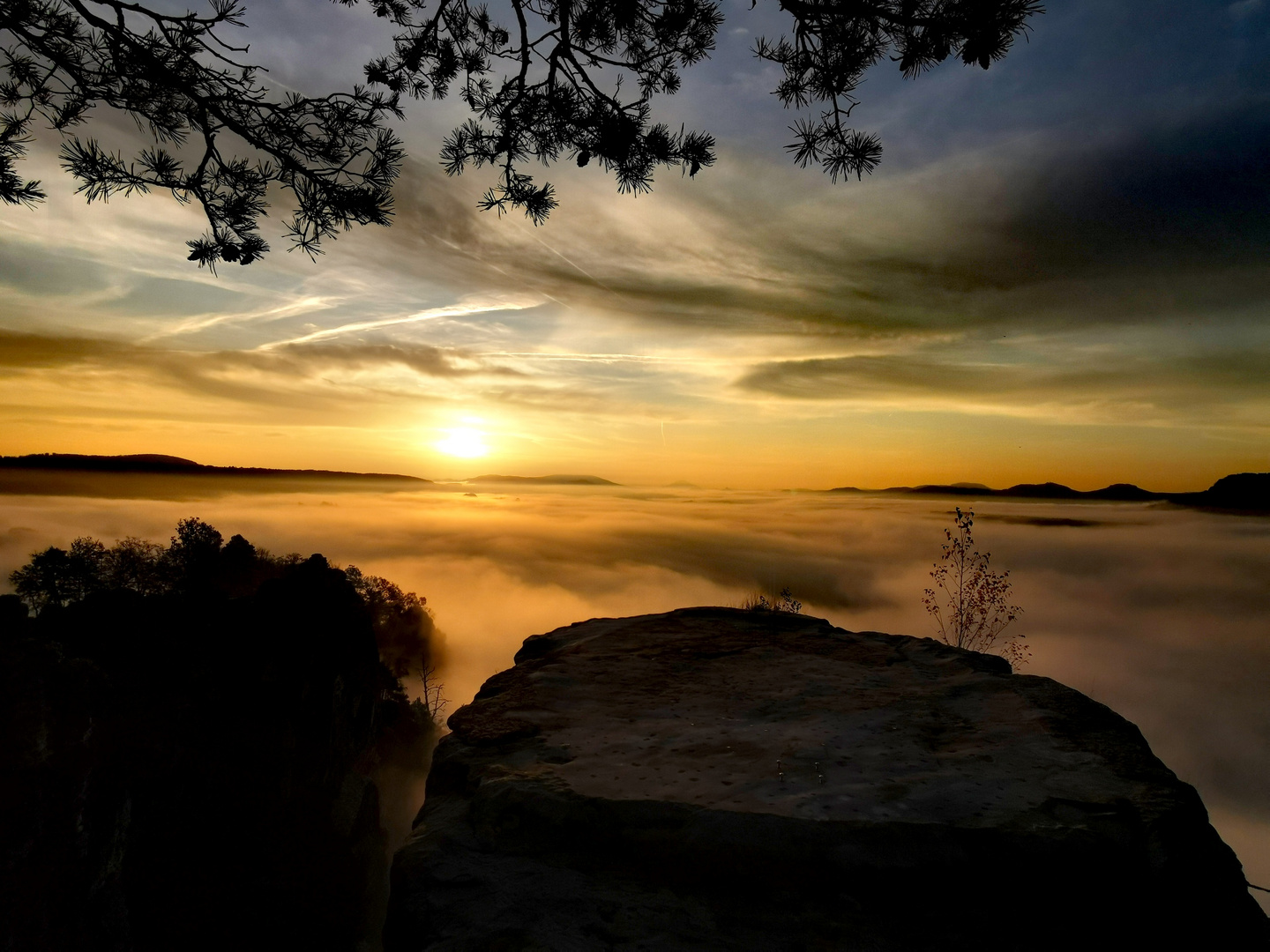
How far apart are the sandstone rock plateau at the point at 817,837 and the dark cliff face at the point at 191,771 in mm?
13622

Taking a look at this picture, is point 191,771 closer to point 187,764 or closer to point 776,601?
point 187,764

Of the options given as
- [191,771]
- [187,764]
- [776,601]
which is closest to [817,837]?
[776,601]

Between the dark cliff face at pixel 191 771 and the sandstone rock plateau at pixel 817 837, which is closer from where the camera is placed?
the sandstone rock plateau at pixel 817 837

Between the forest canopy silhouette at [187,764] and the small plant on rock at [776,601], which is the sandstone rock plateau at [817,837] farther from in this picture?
the forest canopy silhouette at [187,764]

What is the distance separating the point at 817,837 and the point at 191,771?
25104mm

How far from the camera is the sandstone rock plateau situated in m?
1.78

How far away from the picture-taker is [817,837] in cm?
194

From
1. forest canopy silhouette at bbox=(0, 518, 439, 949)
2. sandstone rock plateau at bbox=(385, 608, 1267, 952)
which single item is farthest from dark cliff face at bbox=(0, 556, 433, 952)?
sandstone rock plateau at bbox=(385, 608, 1267, 952)

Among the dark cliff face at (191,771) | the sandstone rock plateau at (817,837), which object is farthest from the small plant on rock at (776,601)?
the dark cliff face at (191,771)

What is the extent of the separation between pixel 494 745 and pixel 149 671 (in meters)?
22.8

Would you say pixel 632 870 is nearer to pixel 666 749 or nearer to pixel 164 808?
pixel 666 749

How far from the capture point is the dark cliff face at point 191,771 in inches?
476

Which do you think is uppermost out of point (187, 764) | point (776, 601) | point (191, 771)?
point (776, 601)

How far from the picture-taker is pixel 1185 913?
1854 mm
